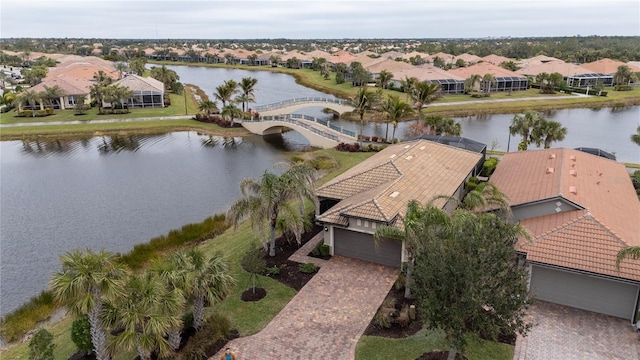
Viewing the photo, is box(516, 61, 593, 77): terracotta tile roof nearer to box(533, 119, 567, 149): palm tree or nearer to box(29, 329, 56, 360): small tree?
box(533, 119, 567, 149): palm tree

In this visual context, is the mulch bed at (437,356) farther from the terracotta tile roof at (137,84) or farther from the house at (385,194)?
the terracotta tile roof at (137,84)

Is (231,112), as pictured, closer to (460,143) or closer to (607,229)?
(460,143)

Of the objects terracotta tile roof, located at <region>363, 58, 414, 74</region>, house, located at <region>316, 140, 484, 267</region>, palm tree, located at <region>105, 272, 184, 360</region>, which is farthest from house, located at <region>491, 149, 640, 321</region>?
terracotta tile roof, located at <region>363, 58, 414, 74</region>

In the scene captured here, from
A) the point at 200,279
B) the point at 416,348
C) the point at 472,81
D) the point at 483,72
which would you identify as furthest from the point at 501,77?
the point at 200,279

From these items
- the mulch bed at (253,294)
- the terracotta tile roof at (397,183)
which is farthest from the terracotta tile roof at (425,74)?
the mulch bed at (253,294)

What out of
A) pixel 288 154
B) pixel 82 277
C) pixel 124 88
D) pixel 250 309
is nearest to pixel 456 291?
pixel 250 309

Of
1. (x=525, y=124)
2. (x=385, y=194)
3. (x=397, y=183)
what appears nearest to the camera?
(x=385, y=194)

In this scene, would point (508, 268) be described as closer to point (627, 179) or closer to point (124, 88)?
point (627, 179)

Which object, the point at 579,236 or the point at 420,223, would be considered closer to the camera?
the point at 420,223
